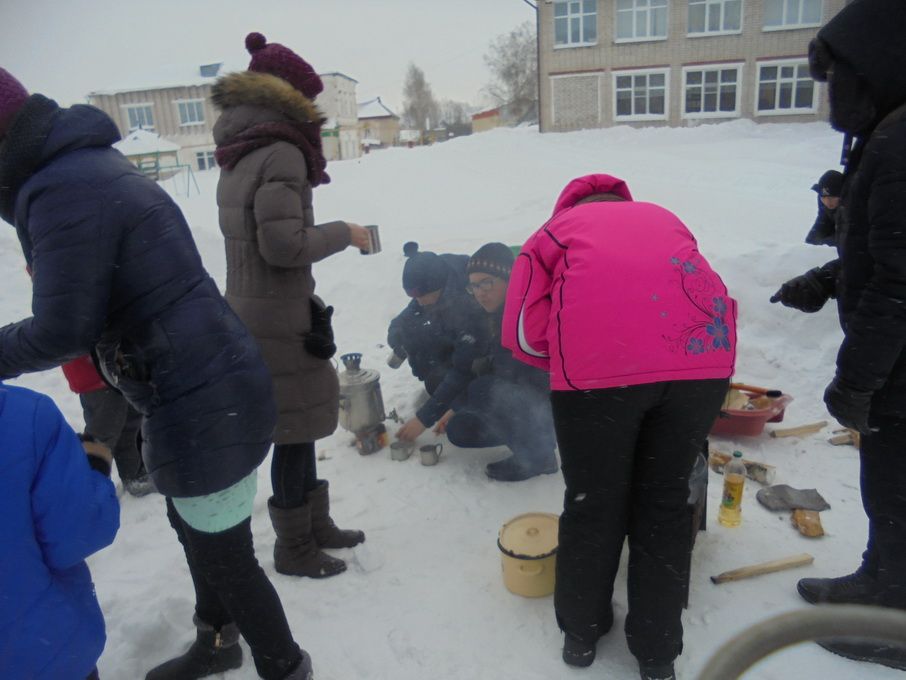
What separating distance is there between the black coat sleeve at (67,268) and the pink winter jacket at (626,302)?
1271 mm

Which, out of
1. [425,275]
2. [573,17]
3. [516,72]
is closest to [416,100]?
[516,72]

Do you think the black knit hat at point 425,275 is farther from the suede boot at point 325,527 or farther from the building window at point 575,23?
the building window at point 575,23

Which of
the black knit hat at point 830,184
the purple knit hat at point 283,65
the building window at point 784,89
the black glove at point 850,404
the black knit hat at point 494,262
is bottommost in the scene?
the black glove at point 850,404

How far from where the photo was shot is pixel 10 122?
62.9 inches

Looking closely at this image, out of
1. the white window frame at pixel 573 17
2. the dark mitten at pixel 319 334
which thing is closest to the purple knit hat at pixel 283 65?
the dark mitten at pixel 319 334

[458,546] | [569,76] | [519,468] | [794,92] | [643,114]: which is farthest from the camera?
[569,76]

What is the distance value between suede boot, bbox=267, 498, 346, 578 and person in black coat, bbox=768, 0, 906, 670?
2.08m

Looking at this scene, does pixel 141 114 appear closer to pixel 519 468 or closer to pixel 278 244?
pixel 519 468

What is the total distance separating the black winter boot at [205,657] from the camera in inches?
88.6

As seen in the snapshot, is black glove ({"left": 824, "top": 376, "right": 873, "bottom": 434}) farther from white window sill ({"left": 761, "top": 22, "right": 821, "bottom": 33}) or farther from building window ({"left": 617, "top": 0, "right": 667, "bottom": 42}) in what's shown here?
white window sill ({"left": 761, "top": 22, "right": 821, "bottom": 33})

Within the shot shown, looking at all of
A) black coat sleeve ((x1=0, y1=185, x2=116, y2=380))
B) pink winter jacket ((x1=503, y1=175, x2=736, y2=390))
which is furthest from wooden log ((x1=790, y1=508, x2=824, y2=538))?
black coat sleeve ((x1=0, y1=185, x2=116, y2=380))

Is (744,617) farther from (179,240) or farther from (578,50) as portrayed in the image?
(578,50)

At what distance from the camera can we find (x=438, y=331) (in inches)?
158

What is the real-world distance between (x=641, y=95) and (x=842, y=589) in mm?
24812
